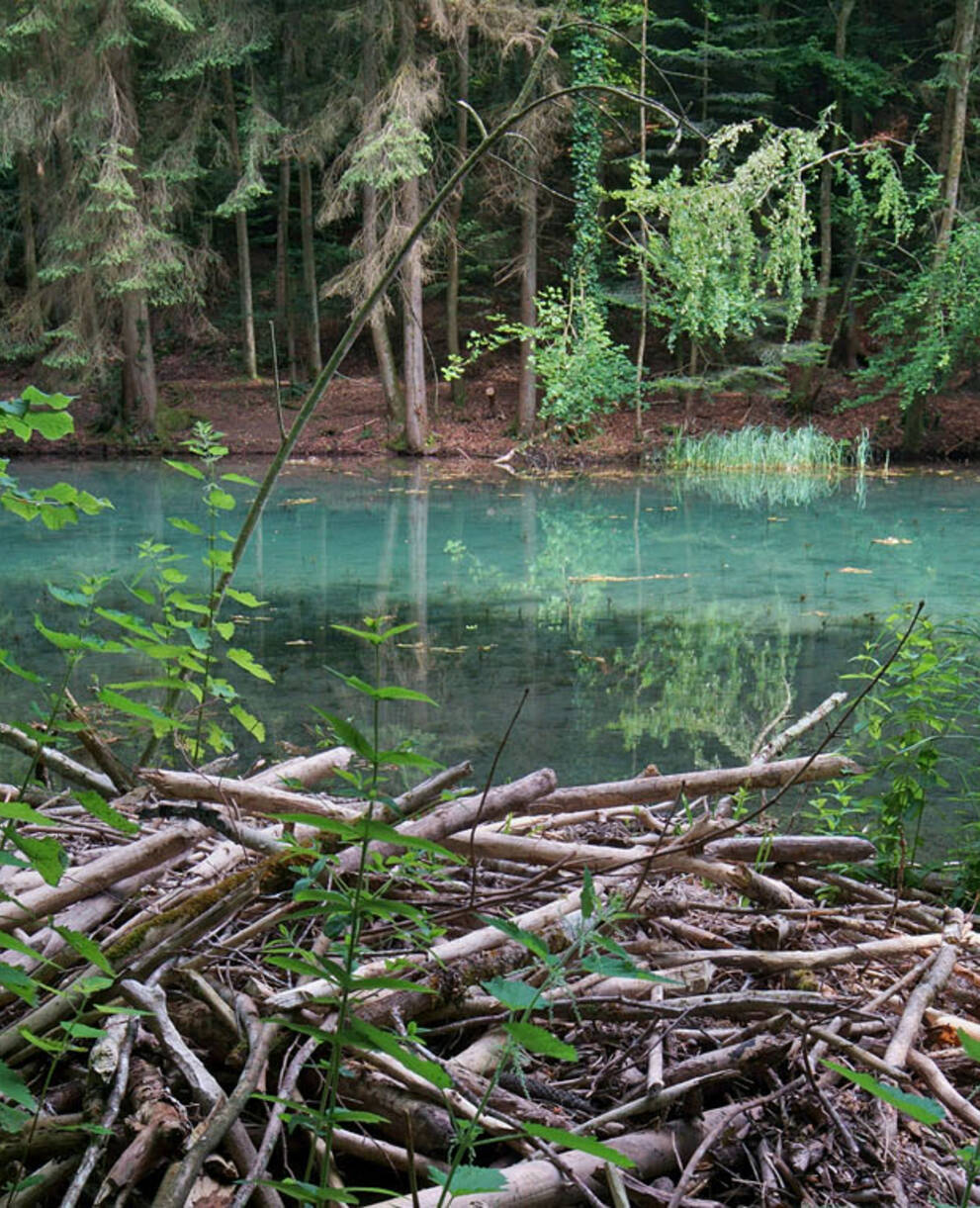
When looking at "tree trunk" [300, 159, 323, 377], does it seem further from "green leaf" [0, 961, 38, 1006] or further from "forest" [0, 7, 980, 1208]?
"green leaf" [0, 961, 38, 1006]

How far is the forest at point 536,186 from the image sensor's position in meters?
18.8

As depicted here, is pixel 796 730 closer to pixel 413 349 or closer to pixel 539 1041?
pixel 539 1041

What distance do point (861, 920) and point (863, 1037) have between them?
0.49 meters

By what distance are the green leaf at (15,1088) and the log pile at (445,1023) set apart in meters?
0.02

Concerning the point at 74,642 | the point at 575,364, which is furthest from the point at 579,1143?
the point at 575,364

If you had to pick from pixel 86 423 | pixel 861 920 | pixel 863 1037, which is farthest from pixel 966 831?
pixel 86 423

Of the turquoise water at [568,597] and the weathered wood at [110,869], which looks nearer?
Answer: the weathered wood at [110,869]

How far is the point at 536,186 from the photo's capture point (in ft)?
64.7

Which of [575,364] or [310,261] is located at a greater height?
[310,261]

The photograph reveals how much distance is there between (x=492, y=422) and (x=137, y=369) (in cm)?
733

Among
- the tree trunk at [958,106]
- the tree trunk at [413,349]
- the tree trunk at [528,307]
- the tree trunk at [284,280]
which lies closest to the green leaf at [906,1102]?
the tree trunk at [413,349]

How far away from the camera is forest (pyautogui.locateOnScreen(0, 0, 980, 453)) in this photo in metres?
18.8

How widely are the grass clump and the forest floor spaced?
670mm

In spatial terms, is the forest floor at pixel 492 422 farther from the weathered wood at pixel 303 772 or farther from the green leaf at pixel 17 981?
the green leaf at pixel 17 981
